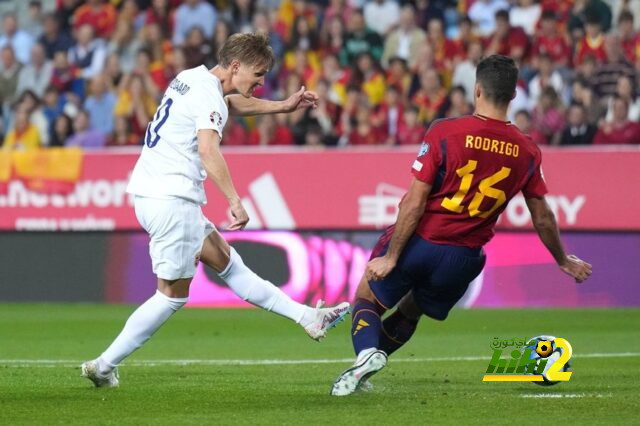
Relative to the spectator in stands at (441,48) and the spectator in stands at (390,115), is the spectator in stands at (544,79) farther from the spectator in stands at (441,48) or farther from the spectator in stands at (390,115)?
the spectator in stands at (390,115)

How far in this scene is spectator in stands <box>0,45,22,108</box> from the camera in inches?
834

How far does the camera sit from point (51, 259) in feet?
56.3

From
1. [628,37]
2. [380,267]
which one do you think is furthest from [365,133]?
[380,267]

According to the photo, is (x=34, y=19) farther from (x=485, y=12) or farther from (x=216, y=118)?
(x=216, y=118)

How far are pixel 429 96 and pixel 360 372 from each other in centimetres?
1089

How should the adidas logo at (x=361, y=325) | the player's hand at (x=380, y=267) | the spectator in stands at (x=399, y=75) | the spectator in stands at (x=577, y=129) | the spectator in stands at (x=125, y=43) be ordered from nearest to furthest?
the player's hand at (x=380, y=267) < the adidas logo at (x=361, y=325) < the spectator in stands at (x=577, y=129) < the spectator in stands at (x=399, y=75) < the spectator in stands at (x=125, y=43)

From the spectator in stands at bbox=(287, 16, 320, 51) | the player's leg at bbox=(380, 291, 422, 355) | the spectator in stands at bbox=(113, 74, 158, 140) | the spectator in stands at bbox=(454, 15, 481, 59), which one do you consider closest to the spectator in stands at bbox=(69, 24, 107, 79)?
the spectator in stands at bbox=(113, 74, 158, 140)

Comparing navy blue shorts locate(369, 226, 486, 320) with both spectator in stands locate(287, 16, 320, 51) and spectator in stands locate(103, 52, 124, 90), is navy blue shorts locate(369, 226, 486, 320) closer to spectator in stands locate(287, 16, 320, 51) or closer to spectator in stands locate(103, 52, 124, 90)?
spectator in stands locate(287, 16, 320, 51)

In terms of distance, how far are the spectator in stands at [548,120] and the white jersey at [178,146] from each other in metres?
9.52

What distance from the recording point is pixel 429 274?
802cm

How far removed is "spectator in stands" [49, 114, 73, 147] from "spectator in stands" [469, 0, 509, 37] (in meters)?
6.13

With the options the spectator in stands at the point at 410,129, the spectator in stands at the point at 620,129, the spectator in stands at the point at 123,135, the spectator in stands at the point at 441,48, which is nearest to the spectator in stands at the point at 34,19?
the spectator in stands at the point at 123,135

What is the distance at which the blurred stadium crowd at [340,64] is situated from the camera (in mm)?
17750

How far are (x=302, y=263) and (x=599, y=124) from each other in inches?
163
